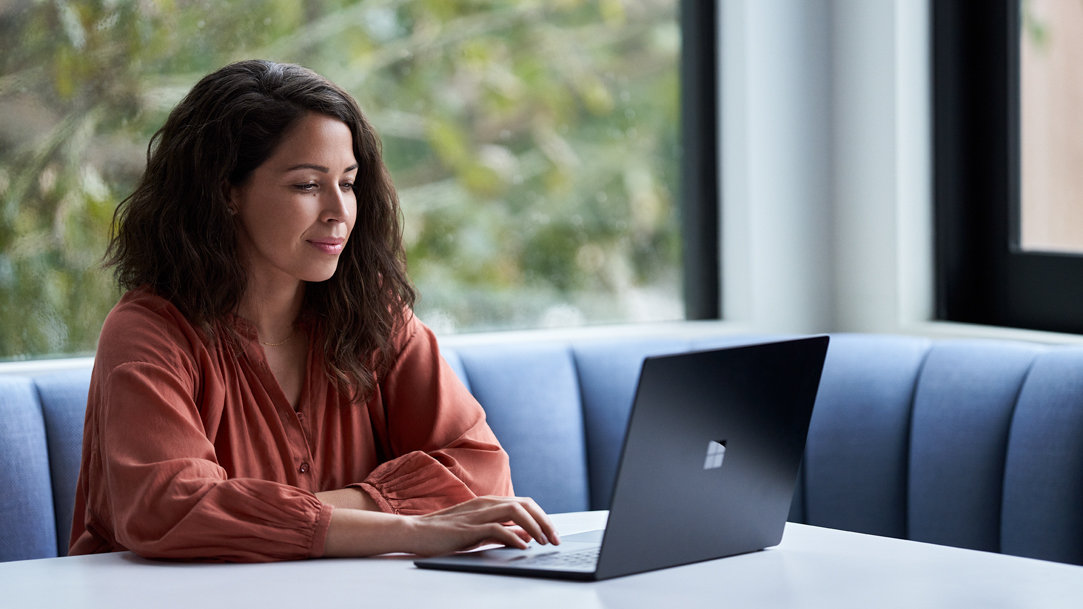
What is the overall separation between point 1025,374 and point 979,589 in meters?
0.89

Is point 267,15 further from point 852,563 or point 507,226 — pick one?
point 852,563

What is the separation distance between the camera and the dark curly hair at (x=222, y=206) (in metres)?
1.78

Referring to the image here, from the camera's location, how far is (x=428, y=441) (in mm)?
1819

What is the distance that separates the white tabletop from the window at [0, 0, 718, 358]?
0.99m

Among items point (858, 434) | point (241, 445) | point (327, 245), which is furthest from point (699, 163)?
point (241, 445)

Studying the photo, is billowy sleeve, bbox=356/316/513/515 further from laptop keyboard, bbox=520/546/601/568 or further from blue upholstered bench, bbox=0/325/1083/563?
blue upholstered bench, bbox=0/325/1083/563

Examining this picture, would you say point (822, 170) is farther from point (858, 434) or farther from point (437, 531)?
point (437, 531)

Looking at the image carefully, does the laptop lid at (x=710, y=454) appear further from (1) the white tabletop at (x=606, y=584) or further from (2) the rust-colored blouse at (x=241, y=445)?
(2) the rust-colored blouse at (x=241, y=445)

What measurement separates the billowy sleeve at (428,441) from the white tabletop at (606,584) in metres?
0.23

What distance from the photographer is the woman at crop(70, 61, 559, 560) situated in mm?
1684

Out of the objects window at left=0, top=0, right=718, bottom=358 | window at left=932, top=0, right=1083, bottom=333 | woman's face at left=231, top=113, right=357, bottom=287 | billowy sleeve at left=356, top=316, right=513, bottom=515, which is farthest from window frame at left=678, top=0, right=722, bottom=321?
woman's face at left=231, top=113, right=357, bottom=287

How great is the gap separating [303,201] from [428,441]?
0.40 m

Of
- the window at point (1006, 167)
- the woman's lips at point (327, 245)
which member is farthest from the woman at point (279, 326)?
the window at point (1006, 167)

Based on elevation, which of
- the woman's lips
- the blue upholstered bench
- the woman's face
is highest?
the woman's face
